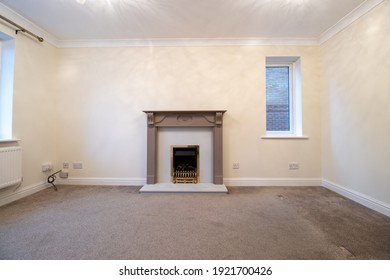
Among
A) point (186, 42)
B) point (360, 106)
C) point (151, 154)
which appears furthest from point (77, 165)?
point (360, 106)

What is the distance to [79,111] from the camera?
2982 millimetres

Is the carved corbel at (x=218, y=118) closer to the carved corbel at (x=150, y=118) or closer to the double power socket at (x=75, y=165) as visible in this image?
the carved corbel at (x=150, y=118)

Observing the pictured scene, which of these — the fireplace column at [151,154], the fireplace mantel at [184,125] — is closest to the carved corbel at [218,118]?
the fireplace mantel at [184,125]

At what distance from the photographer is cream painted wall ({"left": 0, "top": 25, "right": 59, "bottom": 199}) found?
238 cm

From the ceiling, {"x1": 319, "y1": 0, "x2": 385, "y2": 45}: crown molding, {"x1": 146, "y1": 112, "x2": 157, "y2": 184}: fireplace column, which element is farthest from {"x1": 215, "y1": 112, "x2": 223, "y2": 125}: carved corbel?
{"x1": 319, "y1": 0, "x2": 385, "y2": 45}: crown molding

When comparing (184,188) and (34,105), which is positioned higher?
(34,105)

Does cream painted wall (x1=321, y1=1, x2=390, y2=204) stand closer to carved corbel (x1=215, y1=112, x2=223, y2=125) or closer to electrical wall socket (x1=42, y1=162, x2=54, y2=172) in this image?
carved corbel (x1=215, y1=112, x2=223, y2=125)

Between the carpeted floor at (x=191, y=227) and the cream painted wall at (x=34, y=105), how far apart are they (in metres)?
0.50

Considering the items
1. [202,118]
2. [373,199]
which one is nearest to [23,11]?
[202,118]

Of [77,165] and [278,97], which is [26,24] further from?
[278,97]

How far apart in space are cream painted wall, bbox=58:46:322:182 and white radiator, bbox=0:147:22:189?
0.69 meters

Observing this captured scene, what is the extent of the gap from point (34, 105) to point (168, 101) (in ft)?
7.08

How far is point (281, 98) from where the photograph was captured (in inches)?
124
